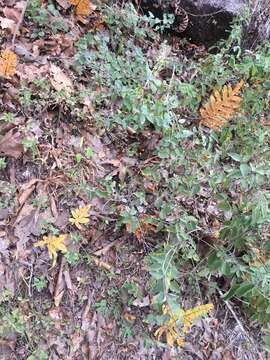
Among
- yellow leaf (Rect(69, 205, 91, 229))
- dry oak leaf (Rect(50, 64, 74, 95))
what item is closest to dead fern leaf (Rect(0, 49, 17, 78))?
dry oak leaf (Rect(50, 64, 74, 95))

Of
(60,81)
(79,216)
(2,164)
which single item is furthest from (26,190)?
(60,81)

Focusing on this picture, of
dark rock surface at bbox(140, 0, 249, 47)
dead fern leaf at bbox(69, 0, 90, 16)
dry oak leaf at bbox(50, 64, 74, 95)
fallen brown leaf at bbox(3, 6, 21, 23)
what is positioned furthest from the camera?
dark rock surface at bbox(140, 0, 249, 47)

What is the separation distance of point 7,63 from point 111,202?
1.00 metres

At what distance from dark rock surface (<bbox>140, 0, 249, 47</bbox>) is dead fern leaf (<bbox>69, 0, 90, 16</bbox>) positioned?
0.46 meters

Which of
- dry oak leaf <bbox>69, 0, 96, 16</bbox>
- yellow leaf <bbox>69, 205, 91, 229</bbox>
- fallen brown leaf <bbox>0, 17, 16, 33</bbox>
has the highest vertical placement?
dry oak leaf <bbox>69, 0, 96, 16</bbox>

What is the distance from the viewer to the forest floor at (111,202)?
7.81 feet

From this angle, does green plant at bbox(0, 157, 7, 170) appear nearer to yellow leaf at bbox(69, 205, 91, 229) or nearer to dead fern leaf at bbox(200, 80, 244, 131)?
yellow leaf at bbox(69, 205, 91, 229)

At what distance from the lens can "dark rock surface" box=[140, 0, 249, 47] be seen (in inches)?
132

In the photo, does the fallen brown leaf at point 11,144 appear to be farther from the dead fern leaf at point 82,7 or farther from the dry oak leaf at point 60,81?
the dead fern leaf at point 82,7

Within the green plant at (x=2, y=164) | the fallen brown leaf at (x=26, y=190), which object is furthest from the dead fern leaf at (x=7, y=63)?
the fallen brown leaf at (x=26, y=190)

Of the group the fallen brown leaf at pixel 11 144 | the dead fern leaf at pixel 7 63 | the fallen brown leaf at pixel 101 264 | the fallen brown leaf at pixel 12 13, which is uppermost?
the fallen brown leaf at pixel 12 13

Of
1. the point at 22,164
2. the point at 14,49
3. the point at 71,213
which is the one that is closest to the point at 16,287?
the point at 71,213

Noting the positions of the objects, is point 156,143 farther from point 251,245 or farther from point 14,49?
point 14,49

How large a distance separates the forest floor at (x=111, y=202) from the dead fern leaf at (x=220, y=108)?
70 millimetres
